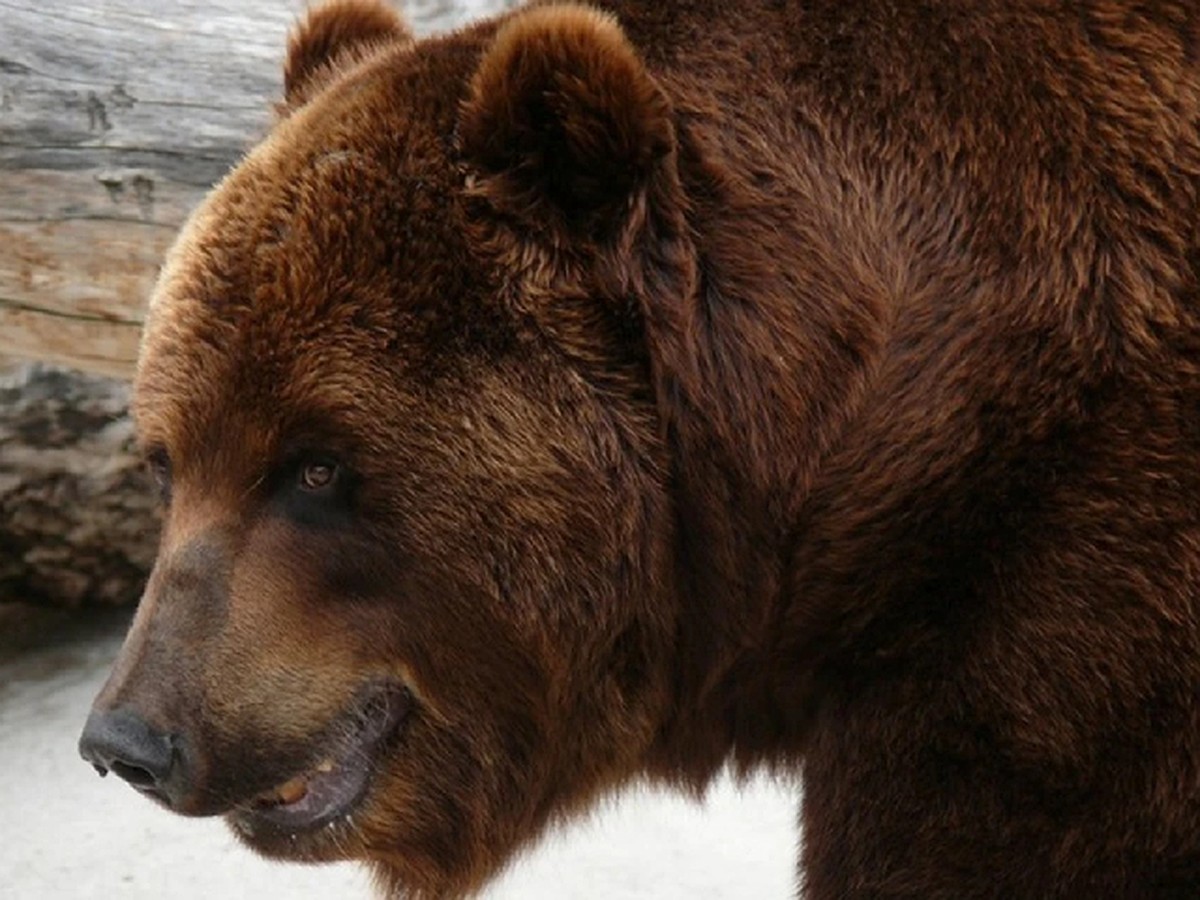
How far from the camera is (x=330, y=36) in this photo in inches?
138

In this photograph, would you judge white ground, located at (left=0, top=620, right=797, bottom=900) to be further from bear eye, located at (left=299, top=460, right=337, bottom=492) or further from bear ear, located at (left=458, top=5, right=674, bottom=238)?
bear ear, located at (left=458, top=5, right=674, bottom=238)

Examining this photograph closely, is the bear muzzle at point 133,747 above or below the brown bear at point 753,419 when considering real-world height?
below

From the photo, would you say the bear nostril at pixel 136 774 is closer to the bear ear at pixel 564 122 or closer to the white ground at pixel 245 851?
the bear ear at pixel 564 122

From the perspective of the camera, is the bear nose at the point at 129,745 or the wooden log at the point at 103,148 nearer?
the bear nose at the point at 129,745

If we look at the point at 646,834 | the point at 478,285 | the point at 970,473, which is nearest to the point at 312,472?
the point at 478,285

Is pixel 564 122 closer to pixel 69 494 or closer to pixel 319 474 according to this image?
pixel 319 474

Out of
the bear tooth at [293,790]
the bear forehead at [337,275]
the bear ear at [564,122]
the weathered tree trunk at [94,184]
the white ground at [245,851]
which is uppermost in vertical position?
the bear ear at [564,122]


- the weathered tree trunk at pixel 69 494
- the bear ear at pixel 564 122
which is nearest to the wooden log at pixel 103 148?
the weathered tree trunk at pixel 69 494

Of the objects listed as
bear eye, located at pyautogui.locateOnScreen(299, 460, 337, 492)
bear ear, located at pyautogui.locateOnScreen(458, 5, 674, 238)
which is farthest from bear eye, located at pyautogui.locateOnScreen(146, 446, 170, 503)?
bear ear, located at pyautogui.locateOnScreen(458, 5, 674, 238)

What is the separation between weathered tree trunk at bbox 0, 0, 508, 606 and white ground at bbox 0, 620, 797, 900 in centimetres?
84

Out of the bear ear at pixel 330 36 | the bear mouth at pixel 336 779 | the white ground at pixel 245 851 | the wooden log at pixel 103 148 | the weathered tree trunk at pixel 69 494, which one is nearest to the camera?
the bear mouth at pixel 336 779

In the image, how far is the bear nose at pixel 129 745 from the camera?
9.18 feet

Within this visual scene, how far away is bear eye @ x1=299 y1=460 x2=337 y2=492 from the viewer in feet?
9.50

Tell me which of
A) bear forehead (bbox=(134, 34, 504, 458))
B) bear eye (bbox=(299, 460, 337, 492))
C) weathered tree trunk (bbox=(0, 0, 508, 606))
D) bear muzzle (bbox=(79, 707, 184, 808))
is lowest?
weathered tree trunk (bbox=(0, 0, 508, 606))
